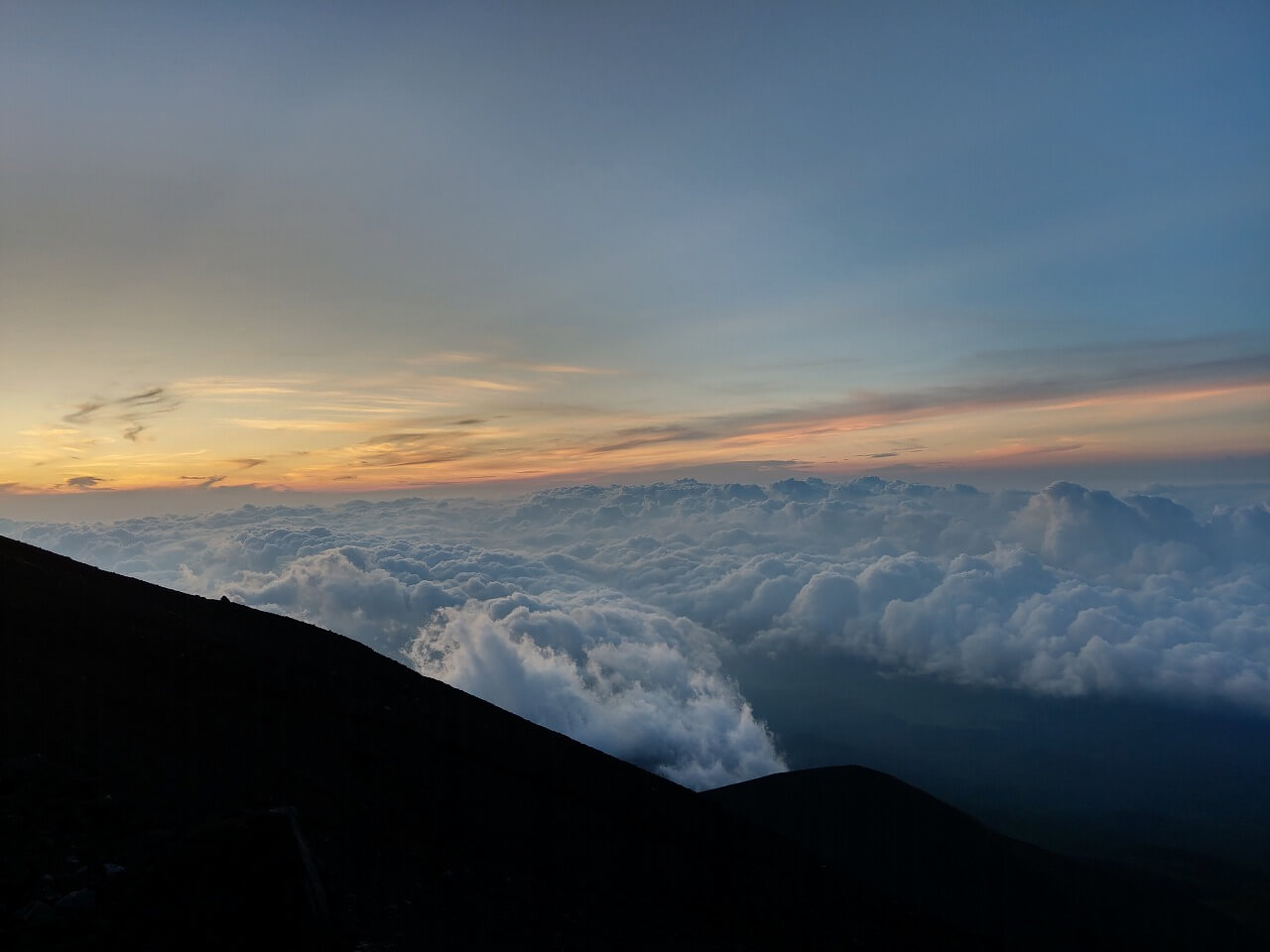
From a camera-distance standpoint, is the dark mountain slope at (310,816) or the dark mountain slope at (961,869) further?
the dark mountain slope at (961,869)

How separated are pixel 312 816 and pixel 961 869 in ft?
197

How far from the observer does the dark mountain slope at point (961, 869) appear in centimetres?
5550

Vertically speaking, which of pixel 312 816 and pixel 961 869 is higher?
pixel 312 816

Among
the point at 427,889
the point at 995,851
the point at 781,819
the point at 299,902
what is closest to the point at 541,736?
the point at 427,889

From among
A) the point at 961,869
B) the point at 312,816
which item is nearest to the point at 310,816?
the point at 312,816

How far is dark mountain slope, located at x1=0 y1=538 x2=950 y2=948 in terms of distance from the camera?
9977 millimetres

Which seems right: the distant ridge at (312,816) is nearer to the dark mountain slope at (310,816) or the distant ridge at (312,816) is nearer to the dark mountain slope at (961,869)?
the dark mountain slope at (310,816)

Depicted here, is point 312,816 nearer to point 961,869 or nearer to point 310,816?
point 310,816

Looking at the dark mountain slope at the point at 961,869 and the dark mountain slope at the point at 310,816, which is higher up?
the dark mountain slope at the point at 310,816

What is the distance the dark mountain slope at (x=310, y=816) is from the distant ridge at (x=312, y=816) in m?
0.07

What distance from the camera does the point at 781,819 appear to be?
6469cm

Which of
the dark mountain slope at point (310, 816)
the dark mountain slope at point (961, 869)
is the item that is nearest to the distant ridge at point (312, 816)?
the dark mountain slope at point (310, 816)

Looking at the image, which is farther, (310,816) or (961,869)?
(961,869)

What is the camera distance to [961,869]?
5928cm
